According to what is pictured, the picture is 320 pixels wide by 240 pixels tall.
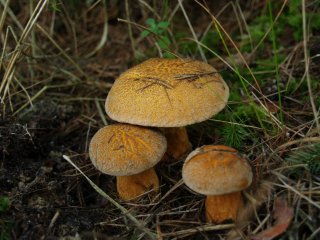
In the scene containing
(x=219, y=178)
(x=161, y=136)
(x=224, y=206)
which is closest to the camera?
(x=219, y=178)

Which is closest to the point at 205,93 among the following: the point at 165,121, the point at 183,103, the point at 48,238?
the point at 183,103

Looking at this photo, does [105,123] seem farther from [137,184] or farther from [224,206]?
[224,206]


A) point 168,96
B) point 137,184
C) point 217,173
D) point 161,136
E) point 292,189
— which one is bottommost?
point 137,184

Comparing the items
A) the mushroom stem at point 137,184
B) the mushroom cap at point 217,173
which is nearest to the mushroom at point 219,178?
the mushroom cap at point 217,173

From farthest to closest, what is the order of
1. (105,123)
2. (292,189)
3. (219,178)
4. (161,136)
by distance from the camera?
(105,123) < (161,136) < (292,189) < (219,178)

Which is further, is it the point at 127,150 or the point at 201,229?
the point at 127,150

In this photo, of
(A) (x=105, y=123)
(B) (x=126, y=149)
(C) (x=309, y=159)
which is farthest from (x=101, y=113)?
(C) (x=309, y=159)

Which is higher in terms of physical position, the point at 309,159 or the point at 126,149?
the point at 126,149

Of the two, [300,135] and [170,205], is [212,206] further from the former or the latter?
[300,135]

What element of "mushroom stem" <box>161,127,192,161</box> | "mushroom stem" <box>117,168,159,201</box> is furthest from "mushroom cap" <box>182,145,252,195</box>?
"mushroom stem" <box>161,127,192,161</box>
